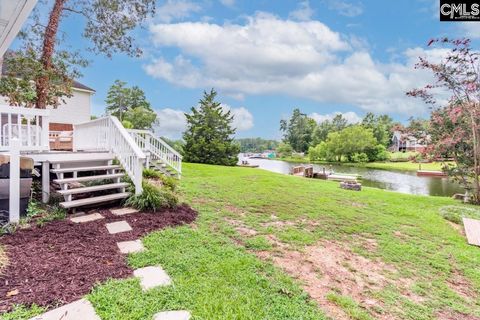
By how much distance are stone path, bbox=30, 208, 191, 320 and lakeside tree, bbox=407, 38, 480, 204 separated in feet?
32.9

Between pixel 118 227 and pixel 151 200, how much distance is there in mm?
946

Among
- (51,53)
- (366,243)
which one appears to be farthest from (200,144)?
(366,243)

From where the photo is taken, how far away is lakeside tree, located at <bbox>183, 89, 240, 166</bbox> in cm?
2678

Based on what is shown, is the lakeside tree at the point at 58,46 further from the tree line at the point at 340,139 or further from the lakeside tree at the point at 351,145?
the lakeside tree at the point at 351,145

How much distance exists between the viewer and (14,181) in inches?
142

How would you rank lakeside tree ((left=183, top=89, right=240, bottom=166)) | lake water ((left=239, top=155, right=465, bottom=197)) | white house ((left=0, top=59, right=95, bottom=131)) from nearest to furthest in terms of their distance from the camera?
1. white house ((left=0, top=59, right=95, bottom=131))
2. lake water ((left=239, top=155, right=465, bottom=197))
3. lakeside tree ((left=183, top=89, right=240, bottom=166))

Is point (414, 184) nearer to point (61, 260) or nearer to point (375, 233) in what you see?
point (375, 233)

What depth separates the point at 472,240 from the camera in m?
4.78

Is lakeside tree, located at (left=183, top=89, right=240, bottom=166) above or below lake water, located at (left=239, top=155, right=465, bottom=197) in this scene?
above

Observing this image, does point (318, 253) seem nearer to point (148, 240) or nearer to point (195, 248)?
point (195, 248)

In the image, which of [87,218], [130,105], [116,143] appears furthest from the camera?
[130,105]

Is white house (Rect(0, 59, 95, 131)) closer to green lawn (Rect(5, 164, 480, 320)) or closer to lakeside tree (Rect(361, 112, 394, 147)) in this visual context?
green lawn (Rect(5, 164, 480, 320))

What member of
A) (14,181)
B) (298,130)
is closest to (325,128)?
(298,130)

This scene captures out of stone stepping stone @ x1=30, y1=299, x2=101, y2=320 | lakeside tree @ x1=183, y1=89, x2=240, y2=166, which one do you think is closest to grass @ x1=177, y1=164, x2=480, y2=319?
stone stepping stone @ x1=30, y1=299, x2=101, y2=320
